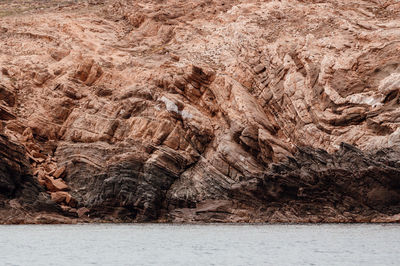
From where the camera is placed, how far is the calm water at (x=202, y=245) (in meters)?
33.7

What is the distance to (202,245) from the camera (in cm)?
4084

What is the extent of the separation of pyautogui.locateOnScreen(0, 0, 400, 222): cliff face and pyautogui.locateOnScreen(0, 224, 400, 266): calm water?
4.08m

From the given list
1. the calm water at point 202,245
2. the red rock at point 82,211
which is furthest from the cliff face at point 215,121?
the calm water at point 202,245

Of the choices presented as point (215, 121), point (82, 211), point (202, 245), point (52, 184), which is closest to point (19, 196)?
point (52, 184)

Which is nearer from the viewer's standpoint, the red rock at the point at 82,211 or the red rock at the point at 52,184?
the red rock at the point at 82,211

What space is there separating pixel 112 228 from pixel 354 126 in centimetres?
2211

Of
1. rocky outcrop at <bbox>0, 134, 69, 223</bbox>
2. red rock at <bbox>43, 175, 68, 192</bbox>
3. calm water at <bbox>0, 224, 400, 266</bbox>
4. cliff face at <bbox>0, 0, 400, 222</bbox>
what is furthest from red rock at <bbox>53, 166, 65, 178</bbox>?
calm water at <bbox>0, 224, 400, 266</bbox>

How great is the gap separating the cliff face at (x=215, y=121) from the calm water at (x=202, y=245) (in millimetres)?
4079

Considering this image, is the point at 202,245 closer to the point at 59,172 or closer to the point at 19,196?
the point at 19,196

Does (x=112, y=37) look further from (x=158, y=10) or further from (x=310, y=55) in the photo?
(x=310, y=55)

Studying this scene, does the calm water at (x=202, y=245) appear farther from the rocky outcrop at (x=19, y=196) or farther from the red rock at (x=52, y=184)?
the red rock at (x=52, y=184)

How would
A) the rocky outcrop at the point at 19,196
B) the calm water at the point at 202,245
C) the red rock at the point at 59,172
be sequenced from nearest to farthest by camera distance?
the calm water at the point at 202,245
the rocky outcrop at the point at 19,196
the red rock at the point at 59,172

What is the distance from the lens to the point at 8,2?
106125 mm

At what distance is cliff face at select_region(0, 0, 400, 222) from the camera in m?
55.5
